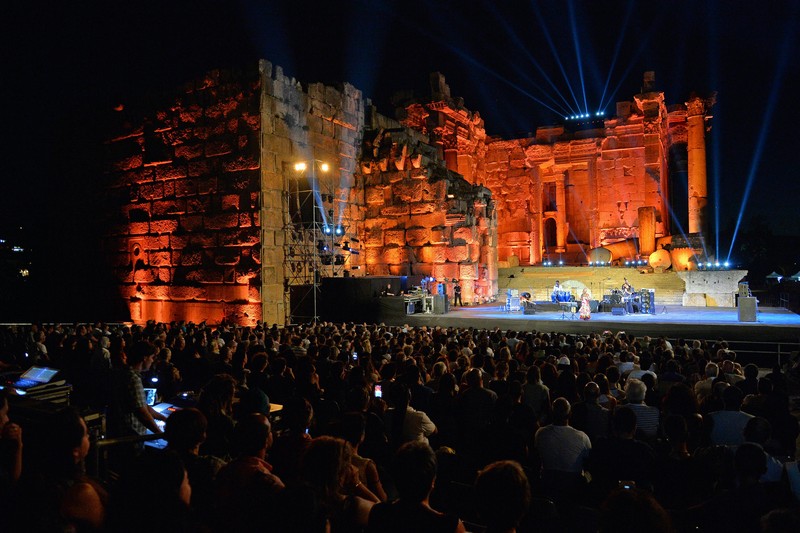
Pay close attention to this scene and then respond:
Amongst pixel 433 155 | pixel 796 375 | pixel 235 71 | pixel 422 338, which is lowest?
pixel 796 375

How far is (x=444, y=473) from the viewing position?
13.1 feet

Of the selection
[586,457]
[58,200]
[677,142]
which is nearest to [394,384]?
[586,457]

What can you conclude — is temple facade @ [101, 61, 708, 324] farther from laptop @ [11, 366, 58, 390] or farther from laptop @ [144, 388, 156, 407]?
laptop @ [144, 388, 156, 407]

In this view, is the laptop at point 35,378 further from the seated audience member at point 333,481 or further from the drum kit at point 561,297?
the drum kit at point 561,297

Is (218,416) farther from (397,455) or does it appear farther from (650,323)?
(650,323)

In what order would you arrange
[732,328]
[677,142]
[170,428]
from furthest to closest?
[677,142] → [732,328] → [170,428]

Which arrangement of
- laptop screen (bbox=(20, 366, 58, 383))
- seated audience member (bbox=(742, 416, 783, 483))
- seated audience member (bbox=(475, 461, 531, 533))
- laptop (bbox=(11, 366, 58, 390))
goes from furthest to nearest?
laptop screen (bbox=(20, 366, 58, 383))
laptop (bbox=(11, 366, 58, 390))
seated audience member (bbox=(742, 416, 783, 483))
seated audience member (bbox=(475, 461, 531, 533))

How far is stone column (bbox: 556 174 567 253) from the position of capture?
130 ft

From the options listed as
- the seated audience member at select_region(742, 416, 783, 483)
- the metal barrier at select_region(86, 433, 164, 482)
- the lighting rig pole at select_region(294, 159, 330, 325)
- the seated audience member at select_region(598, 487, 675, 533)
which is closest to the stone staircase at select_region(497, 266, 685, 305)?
the lighting rig pole at select_region(294, 159, 330, 325)

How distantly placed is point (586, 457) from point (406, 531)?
2.32 metres

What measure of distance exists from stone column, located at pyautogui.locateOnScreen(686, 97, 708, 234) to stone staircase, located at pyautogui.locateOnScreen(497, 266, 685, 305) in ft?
32.1

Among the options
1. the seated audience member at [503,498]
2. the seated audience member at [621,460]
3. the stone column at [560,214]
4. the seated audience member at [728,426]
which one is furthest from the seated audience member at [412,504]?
the stone column at [560,214]

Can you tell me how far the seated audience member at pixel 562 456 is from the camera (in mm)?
4203

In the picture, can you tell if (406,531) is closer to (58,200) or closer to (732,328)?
(732,328)
